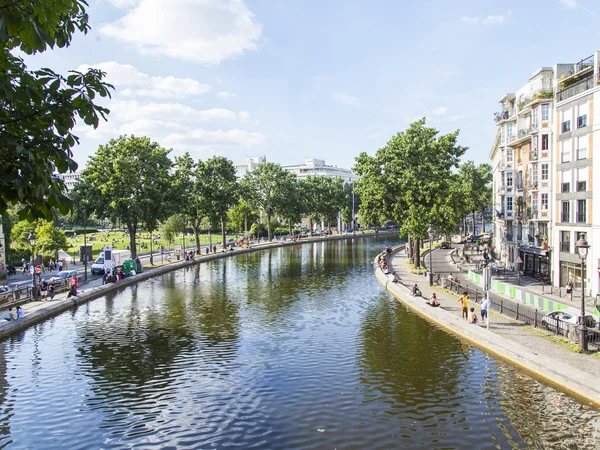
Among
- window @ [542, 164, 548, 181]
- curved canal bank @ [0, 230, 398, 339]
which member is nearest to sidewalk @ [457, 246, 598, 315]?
window @ [542, 164, 548, 181]

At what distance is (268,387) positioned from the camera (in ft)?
65.5

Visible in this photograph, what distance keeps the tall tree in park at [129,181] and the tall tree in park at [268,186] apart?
4959 centimetres

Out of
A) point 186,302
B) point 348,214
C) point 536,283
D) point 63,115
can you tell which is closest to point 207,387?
point 63,115

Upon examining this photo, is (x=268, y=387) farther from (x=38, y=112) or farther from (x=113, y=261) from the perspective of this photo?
(x=113, y=261)

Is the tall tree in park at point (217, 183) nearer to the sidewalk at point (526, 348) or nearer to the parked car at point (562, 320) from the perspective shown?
the sidewalk at point (526, 348)

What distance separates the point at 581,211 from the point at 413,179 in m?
19.8

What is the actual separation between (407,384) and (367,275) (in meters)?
35.2

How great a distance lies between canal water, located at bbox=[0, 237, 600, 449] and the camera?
15.7 meters

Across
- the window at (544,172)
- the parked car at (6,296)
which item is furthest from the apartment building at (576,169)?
the parked car at (6,296)

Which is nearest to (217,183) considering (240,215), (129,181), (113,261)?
(129,181)

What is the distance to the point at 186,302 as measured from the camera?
39.6 metres

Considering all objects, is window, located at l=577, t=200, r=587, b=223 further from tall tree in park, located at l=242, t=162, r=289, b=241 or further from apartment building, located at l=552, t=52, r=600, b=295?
tall tree in park, located at l=242, t=162, r=289, b=241

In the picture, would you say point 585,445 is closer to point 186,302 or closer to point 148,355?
point 148,355

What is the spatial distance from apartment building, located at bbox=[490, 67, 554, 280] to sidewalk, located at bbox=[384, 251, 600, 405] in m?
16.0
